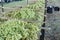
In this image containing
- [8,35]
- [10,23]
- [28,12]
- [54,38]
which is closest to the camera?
[8,35]

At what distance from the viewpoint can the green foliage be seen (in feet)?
4.89

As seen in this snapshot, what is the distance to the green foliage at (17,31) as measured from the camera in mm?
1492

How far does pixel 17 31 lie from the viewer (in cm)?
158

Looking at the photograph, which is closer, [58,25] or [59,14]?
[58,25]

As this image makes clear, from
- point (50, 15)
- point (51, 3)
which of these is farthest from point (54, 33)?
point (51, 3)

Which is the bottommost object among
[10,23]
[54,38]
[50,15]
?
[54,38]

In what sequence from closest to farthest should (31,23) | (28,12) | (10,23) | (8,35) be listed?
(8,35)
(10,23)
(31,23)
(28,12)

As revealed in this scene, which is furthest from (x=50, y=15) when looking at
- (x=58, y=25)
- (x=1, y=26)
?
(x=1, y=26)

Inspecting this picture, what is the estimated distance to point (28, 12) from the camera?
227 cm

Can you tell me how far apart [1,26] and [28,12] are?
2.48 ft

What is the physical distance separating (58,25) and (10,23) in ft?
9.65

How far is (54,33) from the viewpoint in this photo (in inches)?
162

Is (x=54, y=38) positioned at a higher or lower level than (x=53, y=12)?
lower

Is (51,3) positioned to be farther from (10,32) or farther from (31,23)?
(10,32)
